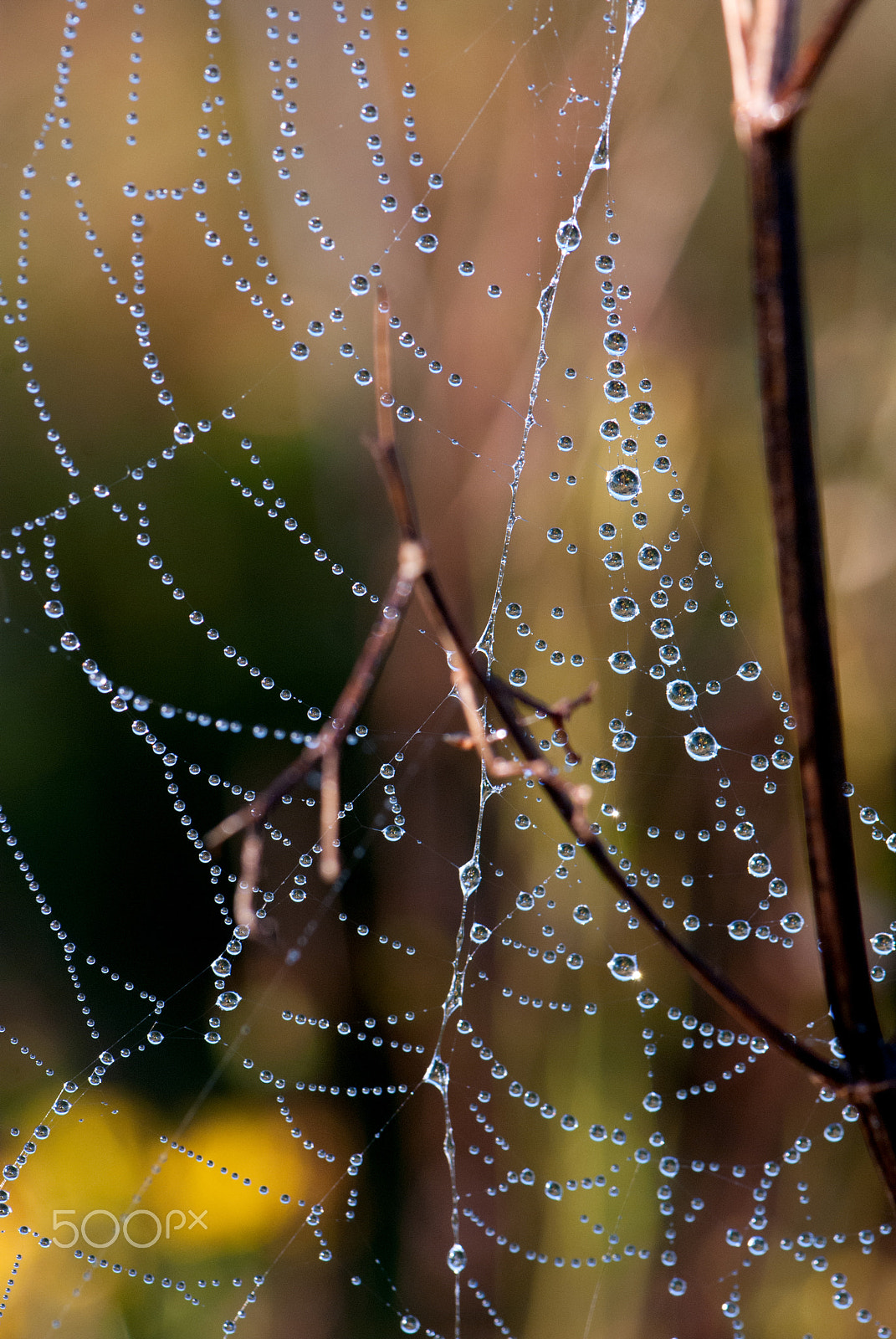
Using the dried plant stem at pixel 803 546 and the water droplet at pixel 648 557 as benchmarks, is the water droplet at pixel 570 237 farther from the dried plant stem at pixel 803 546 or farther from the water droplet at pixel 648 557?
the dried plant stem at pixel 803 546

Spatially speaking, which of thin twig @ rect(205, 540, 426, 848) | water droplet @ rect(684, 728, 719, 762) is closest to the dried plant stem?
thin twig @ rect(205, 540, 426, 848)

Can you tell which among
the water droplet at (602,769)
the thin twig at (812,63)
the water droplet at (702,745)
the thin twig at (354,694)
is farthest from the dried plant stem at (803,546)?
the water droplet at (602,769)

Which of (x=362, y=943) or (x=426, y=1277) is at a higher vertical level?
(x=362, y=943)

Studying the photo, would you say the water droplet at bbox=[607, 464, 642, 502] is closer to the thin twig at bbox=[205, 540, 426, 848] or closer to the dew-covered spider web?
the dew-covered spider web

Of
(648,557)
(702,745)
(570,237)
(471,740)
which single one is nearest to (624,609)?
(648,557)

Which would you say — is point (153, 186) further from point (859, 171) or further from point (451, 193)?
point (859, 171)

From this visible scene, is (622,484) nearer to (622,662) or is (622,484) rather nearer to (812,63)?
(622,662)

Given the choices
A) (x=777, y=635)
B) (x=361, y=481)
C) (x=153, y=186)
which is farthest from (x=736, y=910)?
(x=153, y=186)
